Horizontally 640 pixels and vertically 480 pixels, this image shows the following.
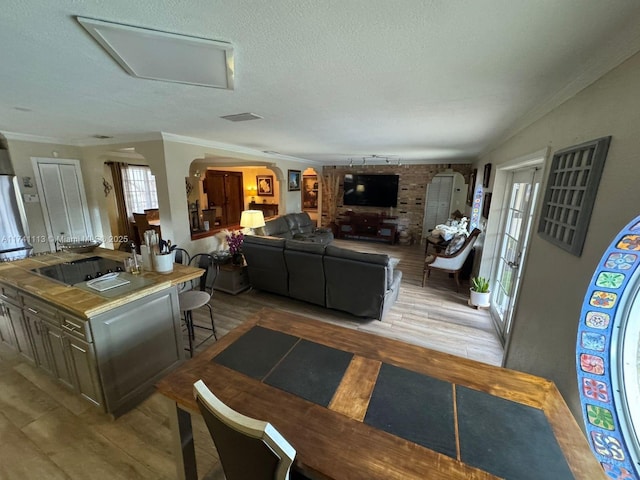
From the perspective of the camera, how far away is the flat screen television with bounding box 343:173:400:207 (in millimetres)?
7539

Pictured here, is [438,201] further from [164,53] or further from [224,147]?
[164,53]

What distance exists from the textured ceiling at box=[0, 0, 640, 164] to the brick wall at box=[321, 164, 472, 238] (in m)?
4.69

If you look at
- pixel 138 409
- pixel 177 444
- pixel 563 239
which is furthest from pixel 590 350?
pixel 138 409

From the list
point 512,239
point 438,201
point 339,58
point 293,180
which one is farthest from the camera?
point 438,201

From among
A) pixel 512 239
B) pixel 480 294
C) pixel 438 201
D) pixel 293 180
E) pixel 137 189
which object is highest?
pixel 293 180

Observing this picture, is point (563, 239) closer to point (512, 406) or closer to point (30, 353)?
point (512, 406)

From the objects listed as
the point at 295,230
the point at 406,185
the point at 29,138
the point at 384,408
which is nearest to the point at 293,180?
the point at 295,230

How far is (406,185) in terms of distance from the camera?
746 centimetres

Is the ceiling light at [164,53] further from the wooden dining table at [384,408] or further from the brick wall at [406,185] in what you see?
the brick wall at [406,185]

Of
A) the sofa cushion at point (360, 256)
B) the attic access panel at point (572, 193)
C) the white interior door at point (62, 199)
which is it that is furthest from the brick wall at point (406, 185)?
the white interior door at point (62, 199)

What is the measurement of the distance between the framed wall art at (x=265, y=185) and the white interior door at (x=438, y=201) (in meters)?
5.48

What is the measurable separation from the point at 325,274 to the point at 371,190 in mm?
5160

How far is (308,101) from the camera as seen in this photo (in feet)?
6.54

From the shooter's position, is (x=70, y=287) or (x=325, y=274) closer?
(x=70, y=287)
